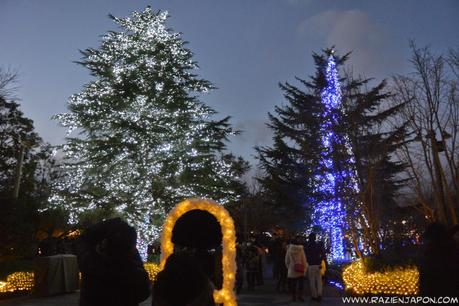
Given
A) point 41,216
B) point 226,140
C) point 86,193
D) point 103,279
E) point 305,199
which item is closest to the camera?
point 103,279

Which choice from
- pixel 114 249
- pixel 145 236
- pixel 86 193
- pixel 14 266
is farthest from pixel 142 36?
pixel 114 249


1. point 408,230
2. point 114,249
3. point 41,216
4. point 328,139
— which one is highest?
point 328,139

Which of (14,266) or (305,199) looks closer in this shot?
(14,266)

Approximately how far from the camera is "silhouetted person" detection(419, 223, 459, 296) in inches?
174

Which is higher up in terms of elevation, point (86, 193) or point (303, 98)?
point (303, 98)

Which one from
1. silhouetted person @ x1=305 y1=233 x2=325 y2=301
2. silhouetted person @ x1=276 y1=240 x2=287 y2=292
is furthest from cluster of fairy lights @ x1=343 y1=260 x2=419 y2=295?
silhouetted person @ x1=276 y1=240 x2=287 y2=292

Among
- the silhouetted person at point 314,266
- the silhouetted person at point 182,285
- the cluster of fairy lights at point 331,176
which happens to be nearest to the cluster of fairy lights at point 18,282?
the silhouetted person at point 314,266

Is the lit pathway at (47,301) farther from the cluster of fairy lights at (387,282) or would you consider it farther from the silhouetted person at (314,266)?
the cluster of fairy lights at (387,282)

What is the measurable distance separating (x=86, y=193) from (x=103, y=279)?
634 inches

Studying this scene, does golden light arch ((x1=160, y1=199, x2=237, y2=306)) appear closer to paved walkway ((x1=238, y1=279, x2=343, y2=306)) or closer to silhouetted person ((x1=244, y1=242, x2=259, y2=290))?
paved walkway ((x1=238, y1=279, x2=343, y2=306))

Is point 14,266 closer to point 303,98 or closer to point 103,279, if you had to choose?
point 103,279

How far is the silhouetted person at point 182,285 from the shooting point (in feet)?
11.6

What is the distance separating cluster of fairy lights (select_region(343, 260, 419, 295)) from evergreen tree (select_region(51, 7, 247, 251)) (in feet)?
27.4

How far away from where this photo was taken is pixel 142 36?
21.1 meters
